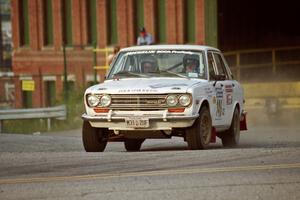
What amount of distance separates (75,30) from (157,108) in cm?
2342

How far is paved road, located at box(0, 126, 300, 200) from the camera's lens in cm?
1021

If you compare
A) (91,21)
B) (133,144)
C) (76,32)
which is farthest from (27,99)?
(133,144)

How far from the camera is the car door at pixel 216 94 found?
16.1 meters

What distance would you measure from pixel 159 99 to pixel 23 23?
85.8 ft

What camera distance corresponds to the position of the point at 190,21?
3581 cm

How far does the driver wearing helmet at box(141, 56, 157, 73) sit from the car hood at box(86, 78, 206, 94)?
377mm

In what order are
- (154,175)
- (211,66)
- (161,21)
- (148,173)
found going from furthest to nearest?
(161,21)
(211,66)
(148,173)
(154,175)

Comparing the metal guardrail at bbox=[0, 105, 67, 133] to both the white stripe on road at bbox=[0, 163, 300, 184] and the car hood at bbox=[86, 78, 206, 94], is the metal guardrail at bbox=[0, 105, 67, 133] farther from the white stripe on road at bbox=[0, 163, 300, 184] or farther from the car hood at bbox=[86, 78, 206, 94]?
the white stripe on road at bbox=[0, 163, 300, 184]

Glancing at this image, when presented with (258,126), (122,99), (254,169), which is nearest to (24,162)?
(122,99)

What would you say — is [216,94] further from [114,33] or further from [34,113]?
[114,33]

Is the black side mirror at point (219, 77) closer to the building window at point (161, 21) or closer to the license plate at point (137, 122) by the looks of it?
the license plate at point (137, 122)

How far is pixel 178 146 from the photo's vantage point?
59.7 ft

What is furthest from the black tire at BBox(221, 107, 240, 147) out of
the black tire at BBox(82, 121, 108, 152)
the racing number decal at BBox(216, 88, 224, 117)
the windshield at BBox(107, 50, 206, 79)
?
the black tire at BBox(82, 121, 108, 152)

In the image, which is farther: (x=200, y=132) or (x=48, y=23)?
(x=48, y=23)
